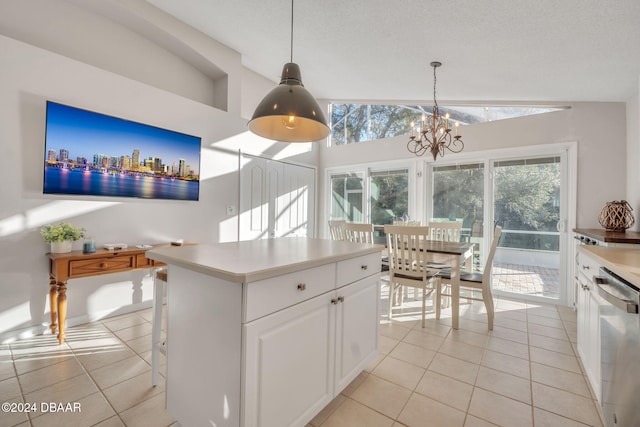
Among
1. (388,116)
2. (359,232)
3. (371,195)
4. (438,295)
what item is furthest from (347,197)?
(438,295)

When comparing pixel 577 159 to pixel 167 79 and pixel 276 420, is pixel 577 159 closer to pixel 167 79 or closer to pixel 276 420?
pixel 276 420

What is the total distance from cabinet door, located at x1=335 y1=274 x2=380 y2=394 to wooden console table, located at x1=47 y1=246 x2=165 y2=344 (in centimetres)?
160

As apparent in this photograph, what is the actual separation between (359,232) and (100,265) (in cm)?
249

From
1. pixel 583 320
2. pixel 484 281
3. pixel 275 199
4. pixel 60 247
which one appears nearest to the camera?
pixel 583 320

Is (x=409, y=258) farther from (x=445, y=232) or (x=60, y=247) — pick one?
(x=60, y=247)

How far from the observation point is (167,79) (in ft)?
11.6

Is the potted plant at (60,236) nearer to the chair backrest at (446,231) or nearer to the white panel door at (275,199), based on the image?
the white panel door at (275,199)

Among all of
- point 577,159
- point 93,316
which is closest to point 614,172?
point 577,159

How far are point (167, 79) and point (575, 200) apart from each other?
5138 mm

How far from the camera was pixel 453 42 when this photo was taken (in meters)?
2.62

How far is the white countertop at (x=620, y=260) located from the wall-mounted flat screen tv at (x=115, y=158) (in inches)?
145

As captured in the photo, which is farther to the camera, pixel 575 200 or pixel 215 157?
pixel 215 157

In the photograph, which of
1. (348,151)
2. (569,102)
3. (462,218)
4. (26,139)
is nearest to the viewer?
(26,139)

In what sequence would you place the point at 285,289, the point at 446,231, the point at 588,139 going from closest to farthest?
the point at 285,289, the point at 588,139, the point at 446,231
